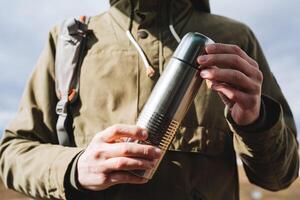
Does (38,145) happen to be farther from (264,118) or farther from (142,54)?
(264,118)

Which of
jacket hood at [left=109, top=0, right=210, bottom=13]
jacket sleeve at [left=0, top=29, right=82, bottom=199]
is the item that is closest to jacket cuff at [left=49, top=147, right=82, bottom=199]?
jacket sleeve at [left=0, top=29, right=82, bottom=199]

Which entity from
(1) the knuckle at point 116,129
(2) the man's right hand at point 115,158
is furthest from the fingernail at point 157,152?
(1) the knuckle at point 116,129

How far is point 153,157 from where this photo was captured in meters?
1.10

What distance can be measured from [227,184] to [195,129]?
0.66ft

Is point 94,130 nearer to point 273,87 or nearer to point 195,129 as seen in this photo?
Result: point 195,129

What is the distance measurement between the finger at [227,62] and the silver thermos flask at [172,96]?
1.0 inches

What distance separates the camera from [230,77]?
45.9 inches

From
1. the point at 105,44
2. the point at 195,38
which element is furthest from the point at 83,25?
the point at 195,38

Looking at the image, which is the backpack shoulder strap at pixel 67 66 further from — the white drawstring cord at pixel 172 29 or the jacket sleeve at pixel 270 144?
the jacket sleeve at pixel 270 144

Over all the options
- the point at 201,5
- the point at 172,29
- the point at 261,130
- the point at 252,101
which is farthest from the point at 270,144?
the point at 201,5

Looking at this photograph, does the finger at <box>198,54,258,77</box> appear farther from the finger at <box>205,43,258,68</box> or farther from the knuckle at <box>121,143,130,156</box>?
the knuckle at <box>121,143,130,156</box>

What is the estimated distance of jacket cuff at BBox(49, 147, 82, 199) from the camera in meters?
1.33

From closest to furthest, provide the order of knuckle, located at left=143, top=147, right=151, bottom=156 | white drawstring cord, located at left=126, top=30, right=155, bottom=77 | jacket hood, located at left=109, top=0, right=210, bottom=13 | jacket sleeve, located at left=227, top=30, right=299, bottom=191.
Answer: knuckle, located at left=143, top=147, right=151, bottom=156 < jacket sleeve, located at left=227, top=30, right=299, bottom=191 < white drawstring cord, located at left=126, top=30, right=155, bottom=77 < jacket hood, located at left=109, top=0, right=210, bottom=13

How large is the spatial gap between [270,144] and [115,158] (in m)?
0.47
